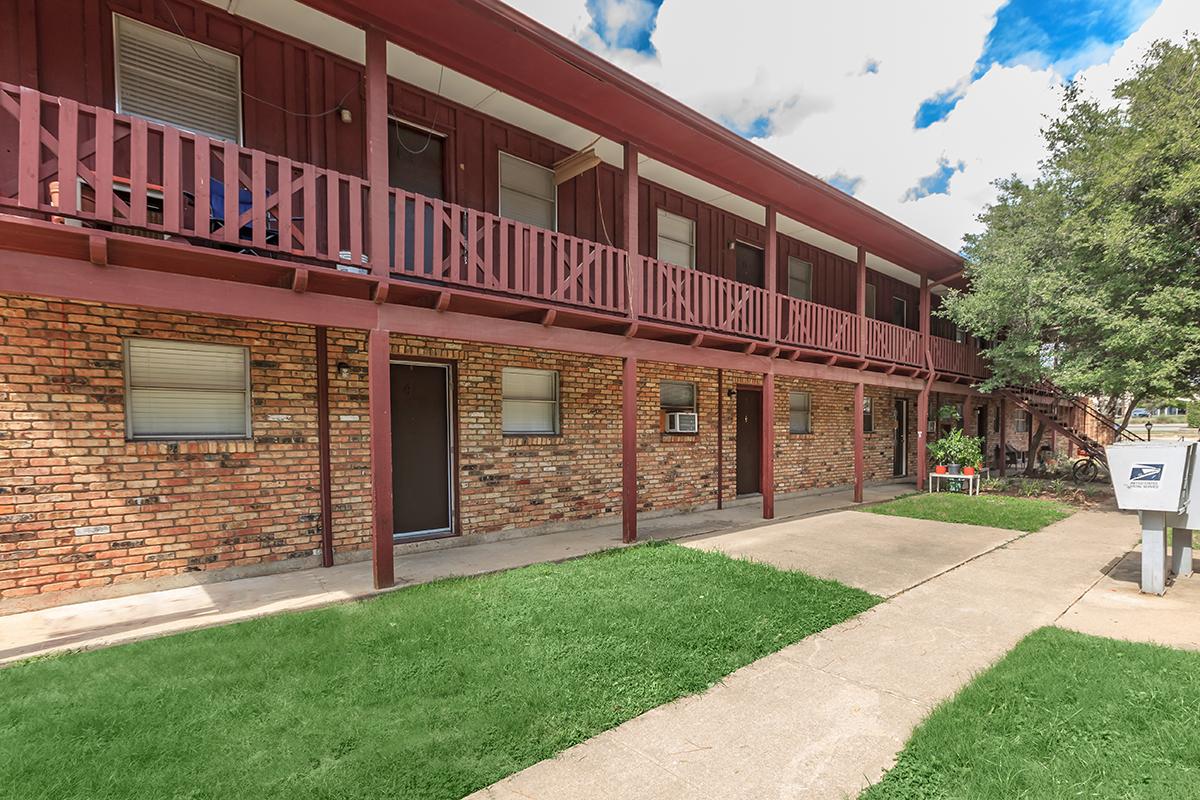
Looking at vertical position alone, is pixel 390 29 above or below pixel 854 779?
above

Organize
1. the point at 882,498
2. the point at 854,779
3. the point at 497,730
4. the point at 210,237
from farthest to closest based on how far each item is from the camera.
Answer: the point at 882,498 → the point at 210,237 → the point at 497,730 → the point at 854,779

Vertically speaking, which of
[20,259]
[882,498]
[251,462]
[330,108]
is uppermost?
[330,108]

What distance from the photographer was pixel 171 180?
3.87m

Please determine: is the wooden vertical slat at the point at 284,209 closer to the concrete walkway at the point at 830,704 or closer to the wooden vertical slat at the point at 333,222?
the wooden vertical slat at the point at 333,222

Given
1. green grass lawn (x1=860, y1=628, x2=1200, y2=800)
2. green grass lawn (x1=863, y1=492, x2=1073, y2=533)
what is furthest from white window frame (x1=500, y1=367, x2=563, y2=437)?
green grass lawn (x1=863, y1=492, x2=1073, y2=533)

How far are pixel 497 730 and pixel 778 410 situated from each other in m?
9.40

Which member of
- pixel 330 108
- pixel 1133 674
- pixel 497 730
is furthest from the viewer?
pixel 330 108

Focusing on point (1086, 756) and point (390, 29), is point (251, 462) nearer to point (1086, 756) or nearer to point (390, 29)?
point (390, 29)

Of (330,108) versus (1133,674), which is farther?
(330,108)

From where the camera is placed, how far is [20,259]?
3.49m

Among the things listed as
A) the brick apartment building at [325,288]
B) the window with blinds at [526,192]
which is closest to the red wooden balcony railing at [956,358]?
the brick apartment building at [325,288]

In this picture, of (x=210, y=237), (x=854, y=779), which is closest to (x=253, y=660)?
(x=210, y=237)

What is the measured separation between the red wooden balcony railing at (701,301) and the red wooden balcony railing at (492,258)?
0.56 metres

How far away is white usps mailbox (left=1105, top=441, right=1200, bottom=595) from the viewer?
4746mm
